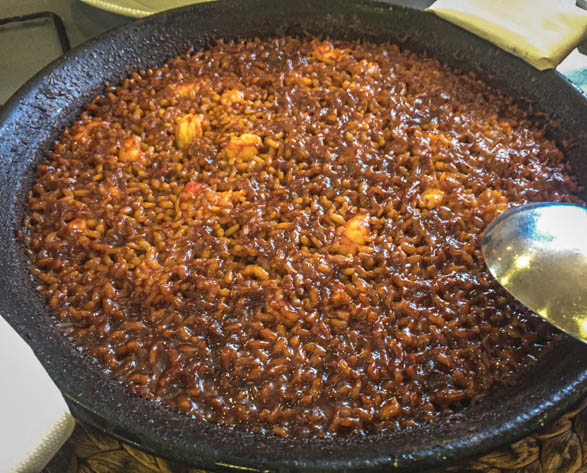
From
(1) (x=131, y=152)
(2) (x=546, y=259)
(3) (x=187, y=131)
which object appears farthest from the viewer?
(3) (x=187, y=131)

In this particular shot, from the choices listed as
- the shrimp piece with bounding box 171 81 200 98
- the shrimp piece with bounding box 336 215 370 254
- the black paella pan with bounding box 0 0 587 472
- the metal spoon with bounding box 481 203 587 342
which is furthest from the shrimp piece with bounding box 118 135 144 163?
the metal spoon with bounding box 481 203 587 342

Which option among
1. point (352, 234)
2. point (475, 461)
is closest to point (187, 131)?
point (352, 234)

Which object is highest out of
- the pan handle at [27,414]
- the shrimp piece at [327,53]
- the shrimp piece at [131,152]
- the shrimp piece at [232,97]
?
the shrimp piece at [327,53]

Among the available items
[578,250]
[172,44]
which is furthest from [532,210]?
[172,44]

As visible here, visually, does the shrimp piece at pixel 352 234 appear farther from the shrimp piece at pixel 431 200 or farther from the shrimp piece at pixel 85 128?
the shrimp piece at pixel 85 128

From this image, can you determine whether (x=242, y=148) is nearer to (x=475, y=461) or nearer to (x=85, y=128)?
(x=85, y=128)

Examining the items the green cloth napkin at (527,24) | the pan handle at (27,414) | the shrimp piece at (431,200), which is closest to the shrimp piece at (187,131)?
the shrimp piece at (431,200)

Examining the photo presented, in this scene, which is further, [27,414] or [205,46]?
[205,46]
